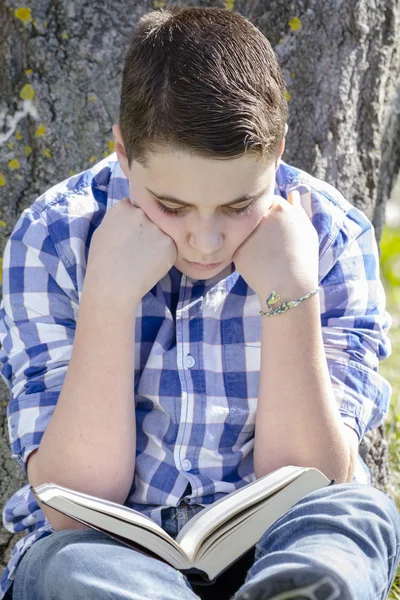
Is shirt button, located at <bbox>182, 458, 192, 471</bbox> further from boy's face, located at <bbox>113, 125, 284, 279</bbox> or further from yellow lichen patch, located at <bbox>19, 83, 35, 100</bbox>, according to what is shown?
yellow lichen patch, located at <bbox>19, 83, 35, 100</bbox>

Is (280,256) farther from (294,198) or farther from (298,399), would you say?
(298,399)

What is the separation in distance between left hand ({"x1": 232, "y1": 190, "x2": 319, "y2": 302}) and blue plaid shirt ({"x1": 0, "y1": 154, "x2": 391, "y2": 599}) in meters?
0.12

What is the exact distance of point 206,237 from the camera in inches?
71.4

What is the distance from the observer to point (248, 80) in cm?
174

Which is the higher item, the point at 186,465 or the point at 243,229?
the point at 243,229

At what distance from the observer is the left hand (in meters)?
1.92

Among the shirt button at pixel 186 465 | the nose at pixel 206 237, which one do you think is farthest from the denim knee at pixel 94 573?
the nose at pixel 206 237

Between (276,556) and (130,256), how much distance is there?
2.44 ft

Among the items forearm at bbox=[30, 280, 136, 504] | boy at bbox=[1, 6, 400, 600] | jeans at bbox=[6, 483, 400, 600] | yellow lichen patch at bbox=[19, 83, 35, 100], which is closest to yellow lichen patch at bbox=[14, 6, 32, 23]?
yellow lichen patch at bbox=[19, 83, 35, 100]

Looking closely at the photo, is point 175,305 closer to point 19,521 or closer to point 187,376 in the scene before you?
point 187,376

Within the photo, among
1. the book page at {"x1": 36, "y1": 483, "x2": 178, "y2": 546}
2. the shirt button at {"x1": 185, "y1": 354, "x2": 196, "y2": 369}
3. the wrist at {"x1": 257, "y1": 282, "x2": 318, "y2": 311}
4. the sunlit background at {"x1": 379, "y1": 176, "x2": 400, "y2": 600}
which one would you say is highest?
the wrist at {"x1": 257, "y1": 282, "x2": 318, "y2": 311}

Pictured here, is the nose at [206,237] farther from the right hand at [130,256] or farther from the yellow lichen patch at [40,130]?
the yellow lichen patch at [40,130]

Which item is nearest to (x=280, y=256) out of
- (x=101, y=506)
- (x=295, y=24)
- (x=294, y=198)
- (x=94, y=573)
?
(x=294, y=198)

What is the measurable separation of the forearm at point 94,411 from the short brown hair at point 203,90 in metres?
0.37
